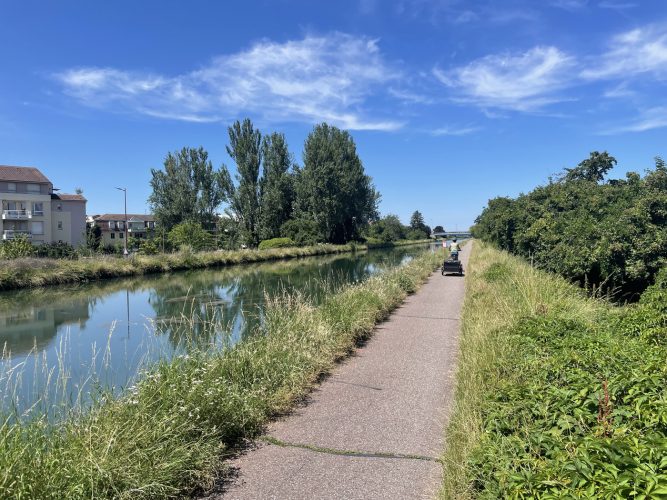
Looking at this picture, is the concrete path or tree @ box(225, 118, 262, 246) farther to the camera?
tree @ box(225, 118, 262, 246)

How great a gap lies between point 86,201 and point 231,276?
1620 inches

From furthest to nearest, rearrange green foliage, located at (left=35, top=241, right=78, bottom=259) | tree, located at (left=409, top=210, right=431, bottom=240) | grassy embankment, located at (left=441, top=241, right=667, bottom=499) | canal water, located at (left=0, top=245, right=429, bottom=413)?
tree, located at (left=409, top=210, right=431, bottom=240) → green foliage, located at (left=35, top=241, right=78, bottom=259) → canal water, located at (left=0, top=245, right=429, bottom=413) → grassy embankment, located at (left=441, top=241, right=667, bottom=499)

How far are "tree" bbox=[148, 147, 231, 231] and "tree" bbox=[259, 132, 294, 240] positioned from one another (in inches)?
232

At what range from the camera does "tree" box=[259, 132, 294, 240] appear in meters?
54.4

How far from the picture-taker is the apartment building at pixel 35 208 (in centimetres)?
5409

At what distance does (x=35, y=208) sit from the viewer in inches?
2213

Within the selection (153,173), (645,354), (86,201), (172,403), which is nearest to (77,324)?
(172,403)

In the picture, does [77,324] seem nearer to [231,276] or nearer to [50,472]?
[50,472]

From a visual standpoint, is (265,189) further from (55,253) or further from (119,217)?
(119,217)

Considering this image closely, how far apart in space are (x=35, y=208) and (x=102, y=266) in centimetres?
3490

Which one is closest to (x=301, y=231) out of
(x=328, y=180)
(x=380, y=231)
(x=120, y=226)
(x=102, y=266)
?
(x=328, y=180)

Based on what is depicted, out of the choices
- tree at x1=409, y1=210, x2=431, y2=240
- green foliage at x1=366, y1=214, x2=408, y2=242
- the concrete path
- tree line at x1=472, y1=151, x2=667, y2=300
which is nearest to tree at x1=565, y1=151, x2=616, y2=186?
tree line at x1=472, y1=151, x2=667, y2=300

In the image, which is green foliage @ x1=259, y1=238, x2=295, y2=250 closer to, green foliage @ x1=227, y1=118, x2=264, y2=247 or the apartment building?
green foliage @ x1=227, y1=118, x2=264, y2=247

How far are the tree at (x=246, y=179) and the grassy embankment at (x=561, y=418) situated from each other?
163 feet
